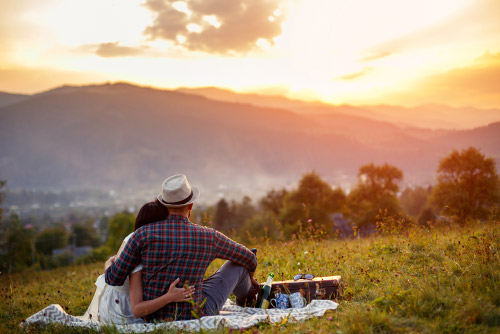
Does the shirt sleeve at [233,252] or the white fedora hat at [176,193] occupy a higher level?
the white fedora hat at [176,193]

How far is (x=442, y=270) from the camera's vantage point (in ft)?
18.4

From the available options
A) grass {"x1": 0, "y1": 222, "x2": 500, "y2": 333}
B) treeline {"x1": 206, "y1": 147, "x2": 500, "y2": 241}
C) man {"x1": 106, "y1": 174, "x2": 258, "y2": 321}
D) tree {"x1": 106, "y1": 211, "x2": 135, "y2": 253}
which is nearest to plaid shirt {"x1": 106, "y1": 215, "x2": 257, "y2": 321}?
man {"x1": 106, "y1": 174, "x2": 258, "y2": 321}

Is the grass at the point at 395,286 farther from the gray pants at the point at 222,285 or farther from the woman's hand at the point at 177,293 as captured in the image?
the gray pants at the point at 222,285

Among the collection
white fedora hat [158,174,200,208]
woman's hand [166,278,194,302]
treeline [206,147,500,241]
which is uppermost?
white fedora hat [158,174,200,208]

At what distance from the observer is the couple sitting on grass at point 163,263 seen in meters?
4.28

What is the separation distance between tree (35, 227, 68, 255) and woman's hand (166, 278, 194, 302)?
58.8 m

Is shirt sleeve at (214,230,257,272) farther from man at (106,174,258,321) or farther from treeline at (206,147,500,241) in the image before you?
treeline at (206,147,500,241)

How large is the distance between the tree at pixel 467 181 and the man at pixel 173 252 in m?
26.1

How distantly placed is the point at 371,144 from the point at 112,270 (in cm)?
20297

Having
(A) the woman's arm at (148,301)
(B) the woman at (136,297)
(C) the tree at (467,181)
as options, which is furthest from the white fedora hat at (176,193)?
(C) the tree at (467,181)

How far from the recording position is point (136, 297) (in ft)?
14.5

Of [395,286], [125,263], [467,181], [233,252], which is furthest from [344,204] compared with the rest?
[125,263]

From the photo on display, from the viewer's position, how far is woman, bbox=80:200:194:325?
14.3ft

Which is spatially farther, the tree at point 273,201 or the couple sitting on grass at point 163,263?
the tree at point 273,201
